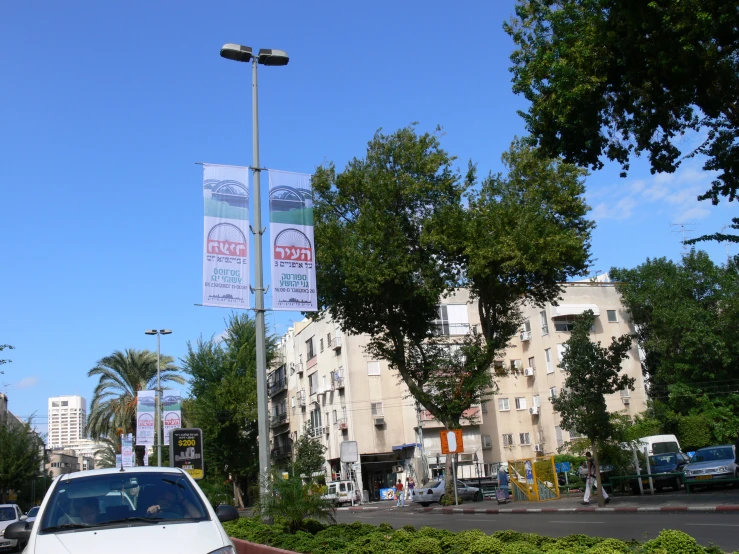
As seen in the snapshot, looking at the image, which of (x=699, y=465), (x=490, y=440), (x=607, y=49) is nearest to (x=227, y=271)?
(x=607, y=49)

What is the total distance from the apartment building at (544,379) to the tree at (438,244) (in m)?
20.0

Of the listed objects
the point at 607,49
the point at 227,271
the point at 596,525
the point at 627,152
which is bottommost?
the point at 596,525

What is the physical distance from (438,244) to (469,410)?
29.9 meters

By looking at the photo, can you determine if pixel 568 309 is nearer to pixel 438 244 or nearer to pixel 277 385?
pixel 438 244

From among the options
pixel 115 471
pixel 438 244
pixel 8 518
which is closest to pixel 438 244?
pixel 438 244

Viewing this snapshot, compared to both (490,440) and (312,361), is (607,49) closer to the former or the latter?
(490,440)

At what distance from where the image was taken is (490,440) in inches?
2317

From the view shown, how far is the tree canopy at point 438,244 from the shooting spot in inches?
1184

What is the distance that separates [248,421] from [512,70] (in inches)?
1872

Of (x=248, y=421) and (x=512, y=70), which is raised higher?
(x=512, y=70)

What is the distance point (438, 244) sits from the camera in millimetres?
30984

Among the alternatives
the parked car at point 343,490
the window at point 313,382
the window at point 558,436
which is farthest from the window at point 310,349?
the window at point 558,436

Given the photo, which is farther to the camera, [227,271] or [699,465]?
[699,465]

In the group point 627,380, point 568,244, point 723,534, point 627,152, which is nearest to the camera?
point 723,534
